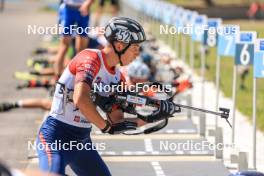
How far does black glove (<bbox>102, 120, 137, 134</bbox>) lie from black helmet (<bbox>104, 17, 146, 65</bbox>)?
51cm

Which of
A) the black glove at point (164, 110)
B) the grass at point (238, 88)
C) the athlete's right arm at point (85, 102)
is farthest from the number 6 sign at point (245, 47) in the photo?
the athlete's right arm at point (85, 102)

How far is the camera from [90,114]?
7.40 metres

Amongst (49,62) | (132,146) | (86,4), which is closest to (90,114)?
(132,146)

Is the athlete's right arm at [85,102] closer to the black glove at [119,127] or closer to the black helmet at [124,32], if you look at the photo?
the black glove at [119,127]

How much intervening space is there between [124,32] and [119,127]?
78cm

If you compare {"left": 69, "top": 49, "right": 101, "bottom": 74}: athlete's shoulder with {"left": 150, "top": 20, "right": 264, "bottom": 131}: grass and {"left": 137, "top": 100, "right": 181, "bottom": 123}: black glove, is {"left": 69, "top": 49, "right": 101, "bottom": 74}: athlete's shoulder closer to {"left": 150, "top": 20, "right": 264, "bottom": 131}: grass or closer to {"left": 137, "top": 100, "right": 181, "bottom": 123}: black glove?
{"left": 137, "top": 100, "right": 181, "bottom": 123}: black glove

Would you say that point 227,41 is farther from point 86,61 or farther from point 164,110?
point 86,61

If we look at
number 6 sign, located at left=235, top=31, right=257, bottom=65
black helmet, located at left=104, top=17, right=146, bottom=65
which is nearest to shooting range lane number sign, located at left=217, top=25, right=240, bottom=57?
number 6 sign, located at left=235, top=31, right=257, bottom=65

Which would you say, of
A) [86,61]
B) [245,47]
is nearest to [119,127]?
[86,61]

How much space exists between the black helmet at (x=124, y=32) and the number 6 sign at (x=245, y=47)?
408 centimetres

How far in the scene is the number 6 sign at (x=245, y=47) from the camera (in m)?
11.9

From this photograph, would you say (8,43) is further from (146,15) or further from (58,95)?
(58,95)

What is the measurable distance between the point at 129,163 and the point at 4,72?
13.2m

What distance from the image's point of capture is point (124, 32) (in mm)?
7863
